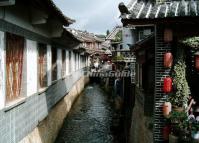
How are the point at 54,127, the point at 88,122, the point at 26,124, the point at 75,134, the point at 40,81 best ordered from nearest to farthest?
the point at 26,124
the point at 40,81
the point at 54,127
the point at 75,134
the point at 88,122

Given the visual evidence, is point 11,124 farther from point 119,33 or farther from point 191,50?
point 119,33

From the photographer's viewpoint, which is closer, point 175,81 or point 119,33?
point 175,81

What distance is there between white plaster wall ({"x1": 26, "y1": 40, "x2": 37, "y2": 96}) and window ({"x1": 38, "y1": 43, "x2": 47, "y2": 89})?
4.26 ft

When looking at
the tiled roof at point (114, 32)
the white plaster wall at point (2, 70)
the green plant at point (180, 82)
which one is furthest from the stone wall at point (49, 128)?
the tiled roof at point (114, 32)

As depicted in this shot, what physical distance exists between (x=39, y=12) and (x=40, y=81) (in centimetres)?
380

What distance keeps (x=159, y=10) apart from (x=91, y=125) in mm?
13625

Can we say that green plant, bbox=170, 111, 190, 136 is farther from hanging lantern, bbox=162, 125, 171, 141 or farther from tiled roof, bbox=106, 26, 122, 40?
tiled roof, bbox=106, 26, 122, 40

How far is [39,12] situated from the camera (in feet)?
39.3

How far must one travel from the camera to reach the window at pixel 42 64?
48.6 ft

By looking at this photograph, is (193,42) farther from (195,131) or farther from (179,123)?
(195,131)

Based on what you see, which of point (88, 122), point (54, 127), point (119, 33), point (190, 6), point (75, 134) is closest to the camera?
point (190, 6)

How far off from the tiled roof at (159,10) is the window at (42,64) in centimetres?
623

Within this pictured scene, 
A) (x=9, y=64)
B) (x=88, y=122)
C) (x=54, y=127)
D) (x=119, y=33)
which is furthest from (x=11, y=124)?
(x=119, y=33)

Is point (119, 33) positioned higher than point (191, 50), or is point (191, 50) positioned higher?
point (119, 33)
